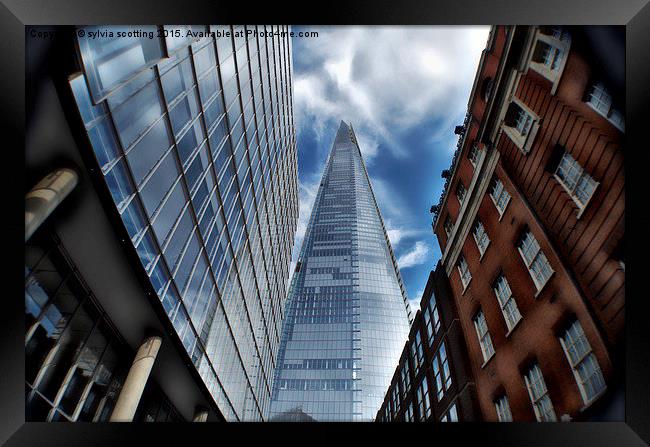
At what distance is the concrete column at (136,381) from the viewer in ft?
42.6

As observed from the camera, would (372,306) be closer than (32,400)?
No

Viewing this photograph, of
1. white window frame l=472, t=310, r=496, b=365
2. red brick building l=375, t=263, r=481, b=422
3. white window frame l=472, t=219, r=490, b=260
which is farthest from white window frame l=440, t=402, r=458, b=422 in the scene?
white window frame l=472, t=219, r=490, b=260

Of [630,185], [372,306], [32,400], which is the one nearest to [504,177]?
[630,185]

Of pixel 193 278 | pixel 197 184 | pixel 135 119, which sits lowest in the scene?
pixel 193 278

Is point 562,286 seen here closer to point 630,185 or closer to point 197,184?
point 630,185

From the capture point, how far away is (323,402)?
95.1m

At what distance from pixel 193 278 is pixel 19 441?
11827 millimetres

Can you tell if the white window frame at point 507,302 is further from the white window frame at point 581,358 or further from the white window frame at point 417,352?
the white window frame at point 417,352

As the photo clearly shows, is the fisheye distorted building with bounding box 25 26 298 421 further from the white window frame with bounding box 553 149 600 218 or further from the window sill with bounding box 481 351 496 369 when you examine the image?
the window sill with bounding box 481 351 496 369

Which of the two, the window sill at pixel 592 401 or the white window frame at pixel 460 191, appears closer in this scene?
the window sill at pixel 592 401

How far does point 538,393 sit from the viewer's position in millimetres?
10914
